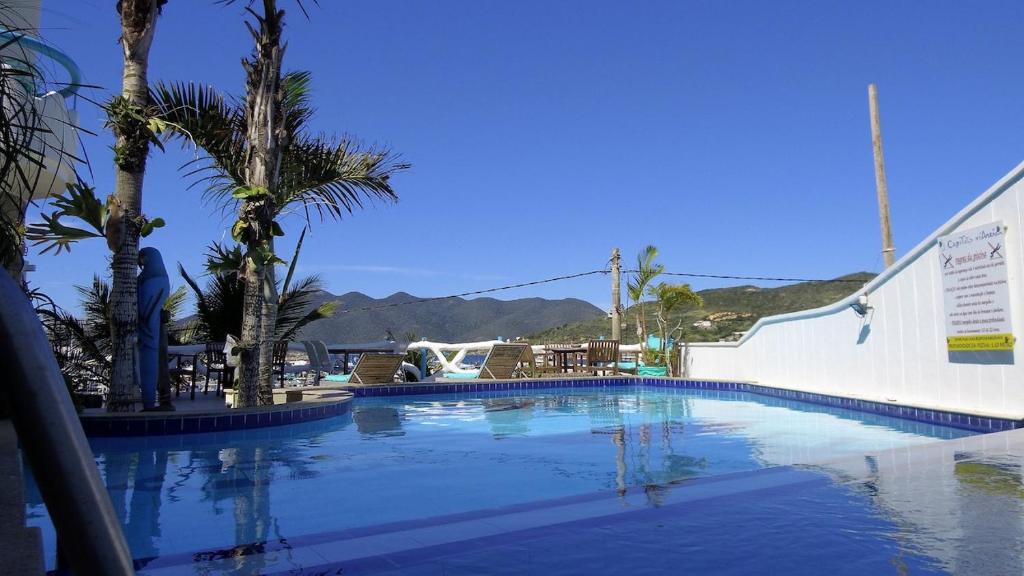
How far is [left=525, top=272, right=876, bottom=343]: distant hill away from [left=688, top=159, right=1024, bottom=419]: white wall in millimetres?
21071

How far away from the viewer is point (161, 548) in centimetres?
339

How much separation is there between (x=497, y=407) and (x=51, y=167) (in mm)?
7186

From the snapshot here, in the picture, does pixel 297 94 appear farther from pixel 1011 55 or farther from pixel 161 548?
pixel 1011 55

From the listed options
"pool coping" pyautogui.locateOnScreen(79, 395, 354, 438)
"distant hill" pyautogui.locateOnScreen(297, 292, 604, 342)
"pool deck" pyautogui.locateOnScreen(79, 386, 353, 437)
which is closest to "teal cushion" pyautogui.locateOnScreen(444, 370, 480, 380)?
"pool deck" pyautogui.locateOnScreen(79, 386, 353, 437)

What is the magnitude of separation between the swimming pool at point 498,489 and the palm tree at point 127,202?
94 cm

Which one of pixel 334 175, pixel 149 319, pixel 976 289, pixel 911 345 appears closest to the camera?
pixel 976 289

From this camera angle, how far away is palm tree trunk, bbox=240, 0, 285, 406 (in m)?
8.03

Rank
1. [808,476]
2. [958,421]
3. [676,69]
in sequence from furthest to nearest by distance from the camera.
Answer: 1. [676,69]
2. [958,421]
3. [808,476]

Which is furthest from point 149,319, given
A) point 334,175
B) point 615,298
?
point 615,298

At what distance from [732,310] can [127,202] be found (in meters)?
35.7

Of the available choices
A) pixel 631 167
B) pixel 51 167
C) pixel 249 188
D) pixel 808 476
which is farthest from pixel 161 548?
pixel 631 167

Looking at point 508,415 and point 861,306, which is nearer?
point 861,306

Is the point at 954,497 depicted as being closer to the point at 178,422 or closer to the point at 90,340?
the point at 178,422

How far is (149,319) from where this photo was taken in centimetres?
769
